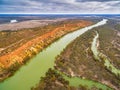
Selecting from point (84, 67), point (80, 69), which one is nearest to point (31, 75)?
point (80, 69)

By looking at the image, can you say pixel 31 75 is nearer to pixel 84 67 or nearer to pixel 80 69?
pixel 80 69

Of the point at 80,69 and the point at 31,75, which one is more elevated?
the point at 31,75

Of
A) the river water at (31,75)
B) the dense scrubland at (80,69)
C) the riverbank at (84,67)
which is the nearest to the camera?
the river water at (31,75)

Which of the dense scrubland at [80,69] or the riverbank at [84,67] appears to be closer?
the dense scrubland at [80,69]

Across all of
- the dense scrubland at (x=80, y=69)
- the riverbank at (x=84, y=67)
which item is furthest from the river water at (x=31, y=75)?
the riverbank at (x=84, y=67)

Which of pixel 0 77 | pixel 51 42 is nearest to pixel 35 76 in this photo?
pixel 0 77

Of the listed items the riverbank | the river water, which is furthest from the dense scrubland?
the river water

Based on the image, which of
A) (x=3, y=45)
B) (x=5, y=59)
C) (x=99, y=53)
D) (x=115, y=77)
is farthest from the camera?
(x=3, y=45)

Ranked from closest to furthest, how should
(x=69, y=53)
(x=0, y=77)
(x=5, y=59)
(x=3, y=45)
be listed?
(x=0, y=77)
(x=5, y=59)
(x=69, y=53)
(x=3, y=45)

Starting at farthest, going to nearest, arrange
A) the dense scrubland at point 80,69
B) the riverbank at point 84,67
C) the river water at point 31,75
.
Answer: the riverbank at point 84,67, the dense scrubland at point 80,69, the river water at point 31,75

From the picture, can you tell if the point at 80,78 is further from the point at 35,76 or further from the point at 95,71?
the point at 35,76

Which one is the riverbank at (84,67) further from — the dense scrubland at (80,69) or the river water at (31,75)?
the river water at (31,75)
